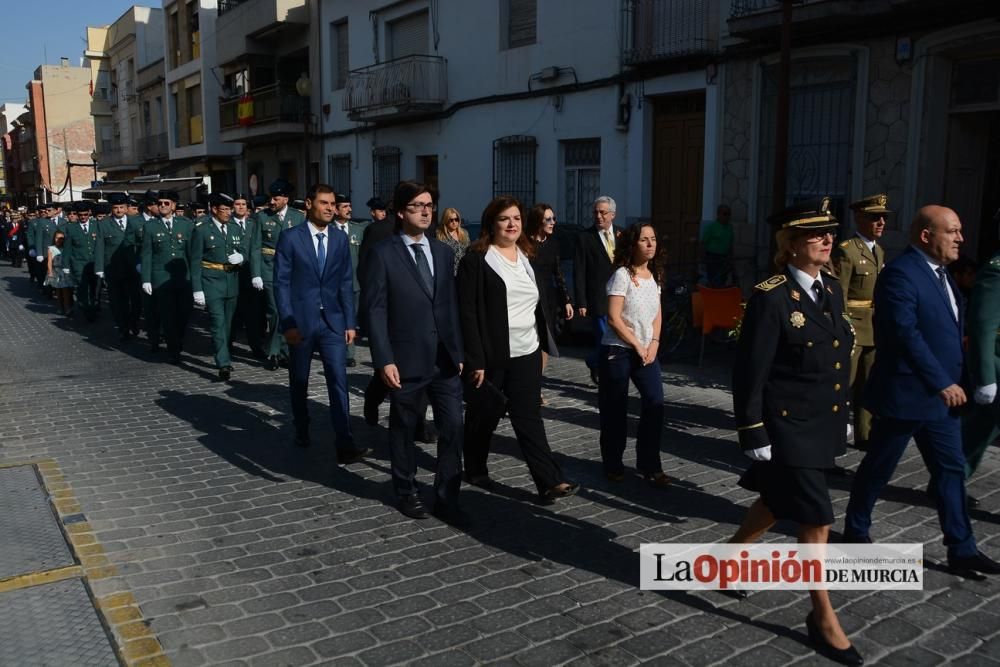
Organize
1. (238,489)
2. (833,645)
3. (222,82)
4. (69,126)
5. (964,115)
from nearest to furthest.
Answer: (833,645) < (238,489) < (964,115) < (222,82) < (69,126)

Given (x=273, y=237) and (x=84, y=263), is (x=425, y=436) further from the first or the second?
(x=84, y=263)

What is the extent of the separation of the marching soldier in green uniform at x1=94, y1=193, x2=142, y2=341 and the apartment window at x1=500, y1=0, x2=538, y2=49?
7663mm

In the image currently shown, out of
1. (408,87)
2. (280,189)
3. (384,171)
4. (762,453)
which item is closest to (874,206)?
(762,453)

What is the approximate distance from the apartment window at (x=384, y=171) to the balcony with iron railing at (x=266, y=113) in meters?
2.87

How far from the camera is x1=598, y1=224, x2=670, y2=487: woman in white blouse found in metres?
5.57

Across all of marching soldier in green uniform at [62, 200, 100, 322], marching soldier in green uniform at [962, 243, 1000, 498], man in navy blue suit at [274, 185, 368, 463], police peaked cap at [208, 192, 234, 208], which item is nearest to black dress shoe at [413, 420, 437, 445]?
man in navy blue suit at [274, 185, 368, 463]

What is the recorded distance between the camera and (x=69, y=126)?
59.9 m

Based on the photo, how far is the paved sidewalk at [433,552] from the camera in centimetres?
365

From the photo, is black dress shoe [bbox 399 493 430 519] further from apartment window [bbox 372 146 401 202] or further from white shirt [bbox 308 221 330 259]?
apartment window [bbox 372 146 401 202]

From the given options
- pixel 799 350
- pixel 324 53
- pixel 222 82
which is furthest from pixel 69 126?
pixel 799 350

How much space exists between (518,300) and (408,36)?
16.1 meters

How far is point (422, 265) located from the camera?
16.7ft

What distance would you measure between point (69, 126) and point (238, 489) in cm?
6239

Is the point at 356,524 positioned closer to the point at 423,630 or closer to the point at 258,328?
the point at 423,630
